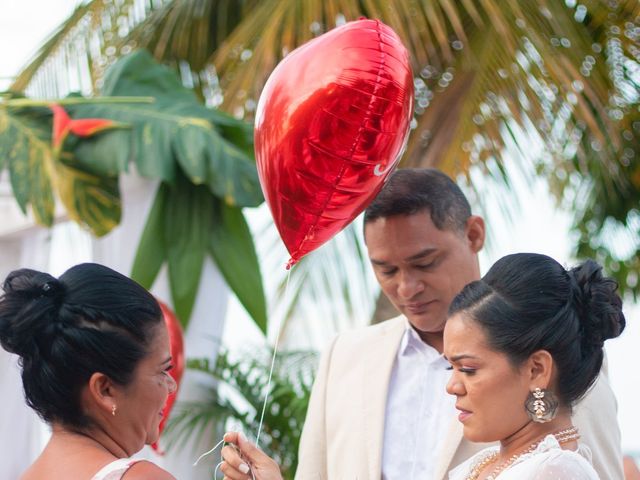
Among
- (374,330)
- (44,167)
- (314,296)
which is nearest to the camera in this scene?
(374,330)

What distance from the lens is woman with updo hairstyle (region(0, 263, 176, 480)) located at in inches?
90.4

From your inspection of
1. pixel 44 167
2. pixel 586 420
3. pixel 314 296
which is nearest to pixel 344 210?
pixel 586 420

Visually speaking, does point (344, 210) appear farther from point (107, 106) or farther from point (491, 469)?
point (107, 106)

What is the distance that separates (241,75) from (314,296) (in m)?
1.74

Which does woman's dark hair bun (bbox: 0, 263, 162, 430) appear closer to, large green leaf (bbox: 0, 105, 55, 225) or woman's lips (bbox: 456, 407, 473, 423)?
woman's lips (bbox: 456, 407, 473, 423)

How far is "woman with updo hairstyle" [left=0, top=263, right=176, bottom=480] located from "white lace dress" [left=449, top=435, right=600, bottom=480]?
0.75 meters

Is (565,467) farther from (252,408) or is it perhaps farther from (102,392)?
(252,408)

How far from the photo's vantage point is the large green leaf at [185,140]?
5281 millimetres

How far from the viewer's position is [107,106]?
218 inches

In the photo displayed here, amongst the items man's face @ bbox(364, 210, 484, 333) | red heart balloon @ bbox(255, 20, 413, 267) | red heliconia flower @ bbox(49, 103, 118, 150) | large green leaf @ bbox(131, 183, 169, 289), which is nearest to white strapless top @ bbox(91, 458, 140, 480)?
red heart balloon @ bbox(255, 20, 413, 267)

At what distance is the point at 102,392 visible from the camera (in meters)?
2.32

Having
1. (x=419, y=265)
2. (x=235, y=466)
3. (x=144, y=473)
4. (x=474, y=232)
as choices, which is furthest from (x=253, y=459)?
(x=474, y=232)

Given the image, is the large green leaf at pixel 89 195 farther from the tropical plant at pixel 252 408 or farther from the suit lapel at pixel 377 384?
the suit lapel at pixel 377 384

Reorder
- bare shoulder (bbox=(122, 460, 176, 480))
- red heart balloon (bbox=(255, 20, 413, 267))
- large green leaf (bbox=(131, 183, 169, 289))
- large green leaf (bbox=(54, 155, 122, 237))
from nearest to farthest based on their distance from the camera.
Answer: bare shoulder (bbox=(122, 460, 176, 480))
red heart balloon (bbox=(255, 20, 413, 267))
large green leaf (bbox=(54, 155, 122, 237))
large green leaf (bbox=(131, 183, 169, 289))
